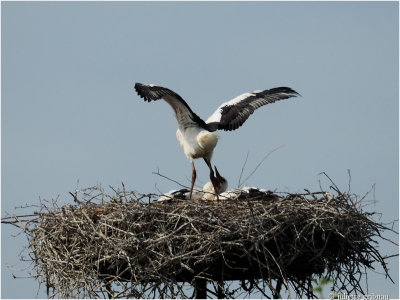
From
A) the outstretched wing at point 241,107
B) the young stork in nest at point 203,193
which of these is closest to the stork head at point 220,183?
the young stork in nest at point 203,193

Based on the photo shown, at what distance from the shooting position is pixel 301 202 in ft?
26.4

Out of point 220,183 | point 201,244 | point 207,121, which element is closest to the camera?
point 201,244

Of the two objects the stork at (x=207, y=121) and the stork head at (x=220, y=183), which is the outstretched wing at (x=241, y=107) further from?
the stork head at (x=220, y=183)

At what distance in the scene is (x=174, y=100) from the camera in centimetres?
956

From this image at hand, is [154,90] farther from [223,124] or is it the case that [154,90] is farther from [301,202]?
[301,202]

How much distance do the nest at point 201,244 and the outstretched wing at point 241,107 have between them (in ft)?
5.33

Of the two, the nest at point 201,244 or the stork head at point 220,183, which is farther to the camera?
the stork head at point 220,183

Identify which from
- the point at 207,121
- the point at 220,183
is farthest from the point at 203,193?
the point at 207,121

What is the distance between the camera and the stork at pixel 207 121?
31.4 ft

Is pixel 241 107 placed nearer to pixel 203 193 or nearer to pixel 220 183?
pixel 220 183

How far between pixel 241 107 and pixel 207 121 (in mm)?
424

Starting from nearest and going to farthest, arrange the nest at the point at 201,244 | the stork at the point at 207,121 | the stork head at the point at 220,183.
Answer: the nest at the point at 201,244
the stork at the point at 207,121
the stork head at the point at 220,183

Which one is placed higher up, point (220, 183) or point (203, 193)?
point (220, 183)

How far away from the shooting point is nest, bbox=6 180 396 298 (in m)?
7.65
